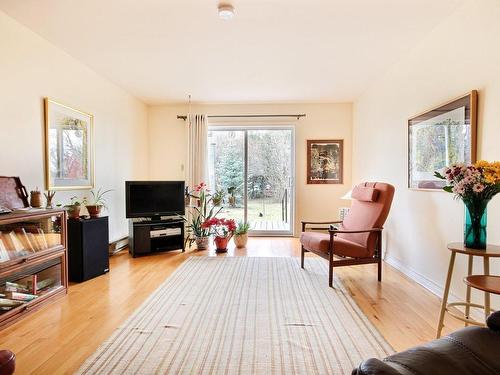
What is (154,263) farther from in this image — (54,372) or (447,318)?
(447,318)

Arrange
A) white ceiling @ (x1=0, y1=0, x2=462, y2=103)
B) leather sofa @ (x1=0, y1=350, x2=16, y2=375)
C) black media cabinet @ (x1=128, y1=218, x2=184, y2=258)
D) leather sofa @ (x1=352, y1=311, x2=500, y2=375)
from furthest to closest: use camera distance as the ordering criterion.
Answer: black media cabinet @ (x1=128, y1=218, x2=184, y2=258) < white ceiling @ (x1=0, y1=0, x2=462, y2=103) < leather sofa @ (x1=0, y1=350, x2=16, y2=375) < leather sofa @ (x1=352, y1=311, x2=500, y2=375)

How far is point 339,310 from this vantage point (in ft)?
7.79

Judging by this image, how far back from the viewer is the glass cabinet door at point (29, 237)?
2.21 metres

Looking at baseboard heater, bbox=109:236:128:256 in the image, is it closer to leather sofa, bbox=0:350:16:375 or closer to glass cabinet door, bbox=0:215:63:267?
glass cabinet door, bbox=0:215:63:267

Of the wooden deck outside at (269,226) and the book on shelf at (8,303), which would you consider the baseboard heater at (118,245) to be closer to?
the book on shelf at (8,303)

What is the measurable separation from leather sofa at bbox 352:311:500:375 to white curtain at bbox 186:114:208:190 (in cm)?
461

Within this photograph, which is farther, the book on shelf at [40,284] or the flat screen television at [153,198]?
the flat screen television at [153,198]

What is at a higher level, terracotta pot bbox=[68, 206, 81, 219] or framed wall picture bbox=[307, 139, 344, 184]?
framed wall picture bbox=[307, 139, 344, 184]

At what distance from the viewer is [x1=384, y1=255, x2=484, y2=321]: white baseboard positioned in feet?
7.22

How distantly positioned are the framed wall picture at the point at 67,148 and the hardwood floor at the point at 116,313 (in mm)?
1104

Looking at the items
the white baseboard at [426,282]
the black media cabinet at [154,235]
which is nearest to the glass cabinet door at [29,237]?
the black media cabinet at [154,235]

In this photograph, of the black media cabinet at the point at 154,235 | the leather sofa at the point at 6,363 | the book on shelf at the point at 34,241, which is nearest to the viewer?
the leather sofa at the point at 6,363

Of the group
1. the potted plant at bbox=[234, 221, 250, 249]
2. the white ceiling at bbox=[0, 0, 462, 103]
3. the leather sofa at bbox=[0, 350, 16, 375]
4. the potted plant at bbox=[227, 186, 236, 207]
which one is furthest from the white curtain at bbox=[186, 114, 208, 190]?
the leather sofa at bbox=[0, 350, 16, 375]

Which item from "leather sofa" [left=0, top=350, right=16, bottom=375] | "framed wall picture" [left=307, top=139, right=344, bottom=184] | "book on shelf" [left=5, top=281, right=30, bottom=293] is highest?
"framed wall picture" [left=307, top=139, right=344, bottom=184]
